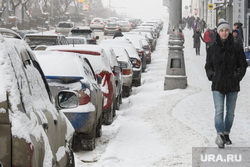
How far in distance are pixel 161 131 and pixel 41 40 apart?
11.3 meters

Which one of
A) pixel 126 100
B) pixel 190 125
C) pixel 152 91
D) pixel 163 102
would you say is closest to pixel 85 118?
pixel 190 125

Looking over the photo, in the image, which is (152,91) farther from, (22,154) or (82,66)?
(22,154)

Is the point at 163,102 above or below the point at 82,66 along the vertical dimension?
below

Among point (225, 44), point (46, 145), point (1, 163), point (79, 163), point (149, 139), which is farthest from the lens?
point (149, 139)

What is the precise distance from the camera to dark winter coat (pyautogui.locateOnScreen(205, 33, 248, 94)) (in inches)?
309

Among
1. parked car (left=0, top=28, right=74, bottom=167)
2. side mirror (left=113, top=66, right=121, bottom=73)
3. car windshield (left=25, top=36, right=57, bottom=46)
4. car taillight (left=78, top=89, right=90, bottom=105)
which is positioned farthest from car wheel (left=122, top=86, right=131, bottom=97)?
parked car (left=0, top=28, right=74, bottom=167)

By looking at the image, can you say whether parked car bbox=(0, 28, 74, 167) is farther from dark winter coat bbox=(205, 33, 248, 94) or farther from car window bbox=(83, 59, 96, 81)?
dark winter coat bbox=(205, 33, 248, 94)

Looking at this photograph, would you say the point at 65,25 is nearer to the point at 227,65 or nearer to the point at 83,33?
the point at 83,33

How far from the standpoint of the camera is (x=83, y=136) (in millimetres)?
7914

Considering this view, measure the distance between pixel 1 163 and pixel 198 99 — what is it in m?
10.6

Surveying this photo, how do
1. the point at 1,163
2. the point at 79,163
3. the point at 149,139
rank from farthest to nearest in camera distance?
the point at 149,139, the point at 79,163, the point at 1,163

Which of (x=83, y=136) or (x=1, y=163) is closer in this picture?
(x=1, y=163)

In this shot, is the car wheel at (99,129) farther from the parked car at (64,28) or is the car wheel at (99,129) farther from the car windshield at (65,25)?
the car windshield at (65,25)

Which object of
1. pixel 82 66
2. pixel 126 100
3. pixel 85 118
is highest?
pixel 82 66
